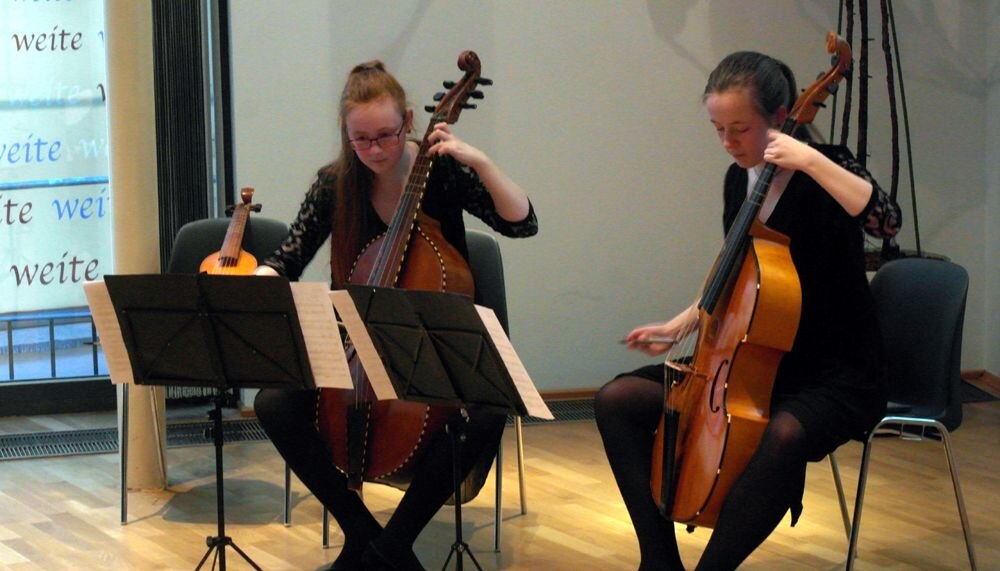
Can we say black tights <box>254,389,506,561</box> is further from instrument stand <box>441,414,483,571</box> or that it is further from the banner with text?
the banner with text

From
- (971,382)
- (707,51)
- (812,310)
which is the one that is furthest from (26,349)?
(971,382)

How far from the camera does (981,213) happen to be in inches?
213

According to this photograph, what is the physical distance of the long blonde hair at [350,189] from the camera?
9.31 feet

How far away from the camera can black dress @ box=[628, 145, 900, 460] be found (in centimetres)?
254

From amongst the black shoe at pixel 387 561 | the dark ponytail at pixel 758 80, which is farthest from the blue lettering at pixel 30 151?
the dark ponytail at pixel 758 80

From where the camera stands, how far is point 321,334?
2.39 metres

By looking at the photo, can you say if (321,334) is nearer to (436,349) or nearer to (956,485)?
(436,349)

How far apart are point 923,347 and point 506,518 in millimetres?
1195

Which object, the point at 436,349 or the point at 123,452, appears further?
the point at 123,452

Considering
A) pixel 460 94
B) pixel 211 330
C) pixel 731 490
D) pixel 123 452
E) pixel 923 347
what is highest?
pixel 460 94

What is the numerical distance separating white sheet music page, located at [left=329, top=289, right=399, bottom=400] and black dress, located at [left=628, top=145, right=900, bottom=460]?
77cm

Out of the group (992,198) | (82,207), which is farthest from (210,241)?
(992,198)

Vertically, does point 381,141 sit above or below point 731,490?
above

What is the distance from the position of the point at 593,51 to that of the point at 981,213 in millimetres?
1841
